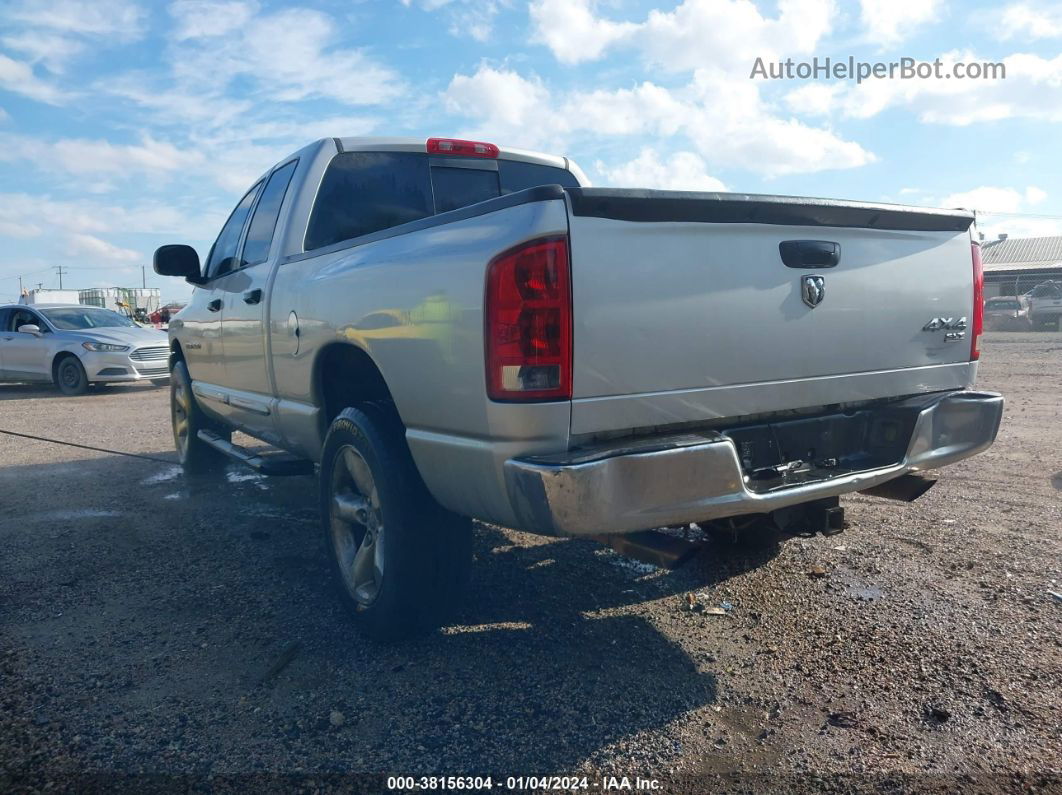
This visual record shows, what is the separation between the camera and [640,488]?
8.02 feet

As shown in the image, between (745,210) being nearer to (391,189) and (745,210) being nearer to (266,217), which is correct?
(391,189)

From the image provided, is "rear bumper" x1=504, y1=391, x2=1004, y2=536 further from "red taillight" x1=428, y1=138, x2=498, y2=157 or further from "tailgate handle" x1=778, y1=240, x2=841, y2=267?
"red taillight" x1=428, y1=138, x2=498, y2=157

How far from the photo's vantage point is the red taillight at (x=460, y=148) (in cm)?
473

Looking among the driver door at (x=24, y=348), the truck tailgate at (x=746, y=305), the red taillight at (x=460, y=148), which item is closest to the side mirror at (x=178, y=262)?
the red taillight at (x=460, y=148)

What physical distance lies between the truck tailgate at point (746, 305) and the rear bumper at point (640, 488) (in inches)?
6.5

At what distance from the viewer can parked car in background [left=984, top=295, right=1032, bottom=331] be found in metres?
27.6

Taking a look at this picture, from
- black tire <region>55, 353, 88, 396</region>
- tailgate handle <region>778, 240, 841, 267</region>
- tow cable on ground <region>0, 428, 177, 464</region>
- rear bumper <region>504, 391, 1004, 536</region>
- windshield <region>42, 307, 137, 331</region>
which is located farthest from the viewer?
windshield <region>42, 307, 137, 331</region>

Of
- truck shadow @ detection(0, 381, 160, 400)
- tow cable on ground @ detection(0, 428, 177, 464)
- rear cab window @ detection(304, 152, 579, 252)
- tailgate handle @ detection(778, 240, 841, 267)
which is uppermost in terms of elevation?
rear cab window @ detection(304, 152, 579, 252)

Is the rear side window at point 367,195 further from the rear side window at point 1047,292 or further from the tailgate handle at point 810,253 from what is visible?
the rear side window at point 1047,292

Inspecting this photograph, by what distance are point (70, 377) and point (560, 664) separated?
41.7 ft

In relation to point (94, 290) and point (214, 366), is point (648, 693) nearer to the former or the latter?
point (214, 366)

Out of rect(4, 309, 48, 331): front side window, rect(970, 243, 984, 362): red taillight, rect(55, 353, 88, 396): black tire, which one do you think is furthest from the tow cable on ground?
rect(970, 243, 984, 362): red taillight

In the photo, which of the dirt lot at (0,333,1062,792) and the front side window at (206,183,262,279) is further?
the front side window at (206,183,262,279)

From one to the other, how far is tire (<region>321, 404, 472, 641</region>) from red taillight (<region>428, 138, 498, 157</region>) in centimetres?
200
